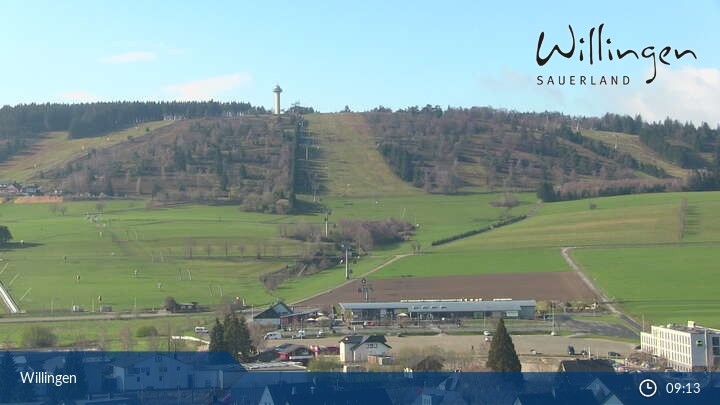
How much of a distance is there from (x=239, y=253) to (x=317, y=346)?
14.9 metres

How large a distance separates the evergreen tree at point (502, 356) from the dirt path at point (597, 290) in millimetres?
9636

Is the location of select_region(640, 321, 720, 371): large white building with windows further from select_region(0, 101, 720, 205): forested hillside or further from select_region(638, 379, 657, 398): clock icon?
select_region(0, 101, 720, 205): forested hillside

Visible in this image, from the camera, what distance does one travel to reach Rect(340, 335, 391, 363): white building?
21.9 m

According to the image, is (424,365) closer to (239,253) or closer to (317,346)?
(317,346)

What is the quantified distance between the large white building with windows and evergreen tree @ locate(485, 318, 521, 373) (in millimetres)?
3984

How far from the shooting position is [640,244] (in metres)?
39.8

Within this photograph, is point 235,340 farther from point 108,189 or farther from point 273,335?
point 108,189

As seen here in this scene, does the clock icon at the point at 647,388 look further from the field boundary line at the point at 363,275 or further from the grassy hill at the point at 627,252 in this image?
the field boundary line at the point at 363,275

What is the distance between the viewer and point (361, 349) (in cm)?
2208

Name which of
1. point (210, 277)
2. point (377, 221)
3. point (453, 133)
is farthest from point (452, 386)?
point (453, 133)

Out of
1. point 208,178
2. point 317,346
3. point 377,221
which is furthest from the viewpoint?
point 208,178

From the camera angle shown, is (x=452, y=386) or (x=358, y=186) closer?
(x=452, y=386)

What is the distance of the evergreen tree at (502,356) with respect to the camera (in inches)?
703

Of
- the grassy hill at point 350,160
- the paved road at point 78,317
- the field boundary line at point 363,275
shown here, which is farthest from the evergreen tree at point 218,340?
the grassy hill at point 350,160
